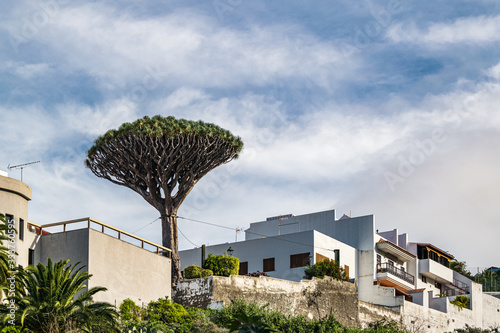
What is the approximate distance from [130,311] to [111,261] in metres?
2.43

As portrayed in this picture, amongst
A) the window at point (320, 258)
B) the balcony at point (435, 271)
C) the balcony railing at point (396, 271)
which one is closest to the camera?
the window at point (320, 258)

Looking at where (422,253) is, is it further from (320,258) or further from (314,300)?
(314,300)

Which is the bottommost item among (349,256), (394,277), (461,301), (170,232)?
(461,301)

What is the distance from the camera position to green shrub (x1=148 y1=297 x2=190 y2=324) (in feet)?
114

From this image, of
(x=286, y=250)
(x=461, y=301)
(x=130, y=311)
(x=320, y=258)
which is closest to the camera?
(x=130, y=311)

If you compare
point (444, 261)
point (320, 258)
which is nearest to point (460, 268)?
point (444, 261)

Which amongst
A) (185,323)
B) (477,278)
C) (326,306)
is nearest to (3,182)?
(185,323)

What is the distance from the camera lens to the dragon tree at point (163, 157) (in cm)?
4347

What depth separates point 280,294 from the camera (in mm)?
40719

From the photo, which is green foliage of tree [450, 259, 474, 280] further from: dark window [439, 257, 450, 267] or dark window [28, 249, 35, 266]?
dark window [28, 249, 35, 266]

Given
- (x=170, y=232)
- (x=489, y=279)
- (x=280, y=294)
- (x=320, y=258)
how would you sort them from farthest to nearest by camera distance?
(x=489, y=279)
(x=320, y=258)
(x=170, y=232)
(x=280, y=294)

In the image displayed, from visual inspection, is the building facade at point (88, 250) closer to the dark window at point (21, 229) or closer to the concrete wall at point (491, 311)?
the dark window at point (21, 229)

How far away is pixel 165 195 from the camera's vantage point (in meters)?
44.3

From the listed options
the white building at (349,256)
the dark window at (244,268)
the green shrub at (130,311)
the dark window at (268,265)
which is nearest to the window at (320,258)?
the white building at (349,256)
